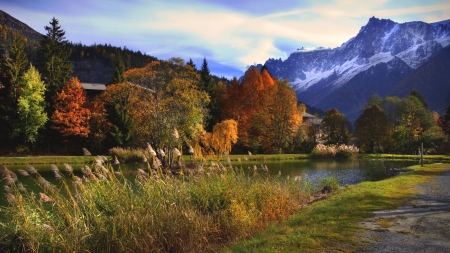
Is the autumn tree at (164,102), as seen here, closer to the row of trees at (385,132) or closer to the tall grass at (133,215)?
the tall grass at (133,215)

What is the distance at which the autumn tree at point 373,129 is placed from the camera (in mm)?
56875

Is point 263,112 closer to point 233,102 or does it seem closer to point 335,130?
point 233,102

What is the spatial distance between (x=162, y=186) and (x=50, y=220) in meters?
2.83

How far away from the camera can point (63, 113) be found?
1593 inches

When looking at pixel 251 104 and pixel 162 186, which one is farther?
pixel 251 104

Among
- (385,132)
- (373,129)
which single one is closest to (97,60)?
(373,129)

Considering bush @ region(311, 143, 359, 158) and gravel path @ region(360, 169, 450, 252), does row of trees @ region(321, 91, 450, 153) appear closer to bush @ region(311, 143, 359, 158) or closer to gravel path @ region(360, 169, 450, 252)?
bush @ region(311, 143, 359, 158)

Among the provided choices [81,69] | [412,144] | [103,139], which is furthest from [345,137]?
[81,69]

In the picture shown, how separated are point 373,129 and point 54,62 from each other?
55.6m

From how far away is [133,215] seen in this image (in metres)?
7.02

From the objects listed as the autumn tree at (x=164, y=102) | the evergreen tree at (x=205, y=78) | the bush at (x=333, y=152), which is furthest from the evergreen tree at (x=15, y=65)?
the bush at (x=333, y=152)

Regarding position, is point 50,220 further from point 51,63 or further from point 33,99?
point 51,63

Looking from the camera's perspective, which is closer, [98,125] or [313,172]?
[313,172]

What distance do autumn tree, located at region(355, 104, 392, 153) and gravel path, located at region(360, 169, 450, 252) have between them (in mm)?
50923
